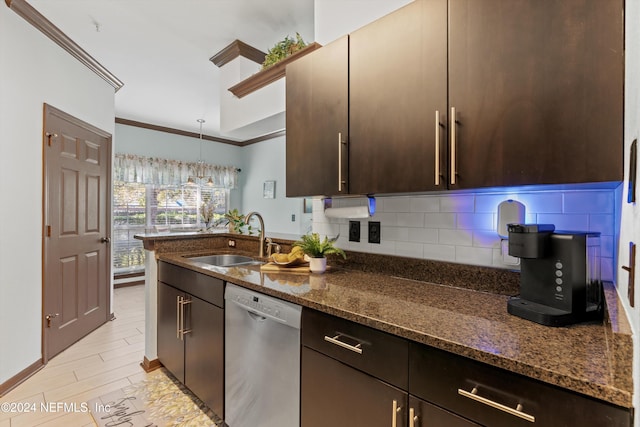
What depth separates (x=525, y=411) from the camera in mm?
732

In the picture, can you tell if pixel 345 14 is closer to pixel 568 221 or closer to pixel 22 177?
pixel 568 221

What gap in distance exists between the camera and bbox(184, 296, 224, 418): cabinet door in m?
1.80

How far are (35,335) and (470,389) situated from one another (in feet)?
10.6

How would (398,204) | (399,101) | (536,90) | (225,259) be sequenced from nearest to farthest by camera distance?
1. (536,90)
2. (399,101)
3. (398,204)
4. (225,259)

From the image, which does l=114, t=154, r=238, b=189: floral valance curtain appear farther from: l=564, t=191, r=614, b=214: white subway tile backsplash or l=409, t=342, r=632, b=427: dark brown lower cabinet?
l=564, t=191, r=614, b=214: white subway tile backsplash

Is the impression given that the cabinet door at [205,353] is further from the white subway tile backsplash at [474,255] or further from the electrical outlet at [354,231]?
the white subway tile backsplash at [474,255]

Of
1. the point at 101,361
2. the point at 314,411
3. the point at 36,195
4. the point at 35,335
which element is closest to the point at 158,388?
the point at 101,361

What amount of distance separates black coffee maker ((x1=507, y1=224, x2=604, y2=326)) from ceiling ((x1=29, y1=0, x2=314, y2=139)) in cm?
240

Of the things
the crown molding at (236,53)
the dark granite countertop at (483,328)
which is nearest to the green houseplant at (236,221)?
the dark granite countertop at (483,328)

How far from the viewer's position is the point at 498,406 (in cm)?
76

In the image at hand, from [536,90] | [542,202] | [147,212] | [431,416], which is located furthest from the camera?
[147,212]

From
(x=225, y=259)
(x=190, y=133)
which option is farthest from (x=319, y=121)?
(x=190, y=133)

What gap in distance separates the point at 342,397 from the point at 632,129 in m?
1.15

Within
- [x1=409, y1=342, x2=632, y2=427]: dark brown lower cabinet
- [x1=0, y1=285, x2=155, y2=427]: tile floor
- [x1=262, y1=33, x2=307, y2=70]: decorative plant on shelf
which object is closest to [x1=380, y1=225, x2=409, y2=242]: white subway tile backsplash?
[x1=409, y1=342, x2=632, y2=427]: dark brown lower cabinet
